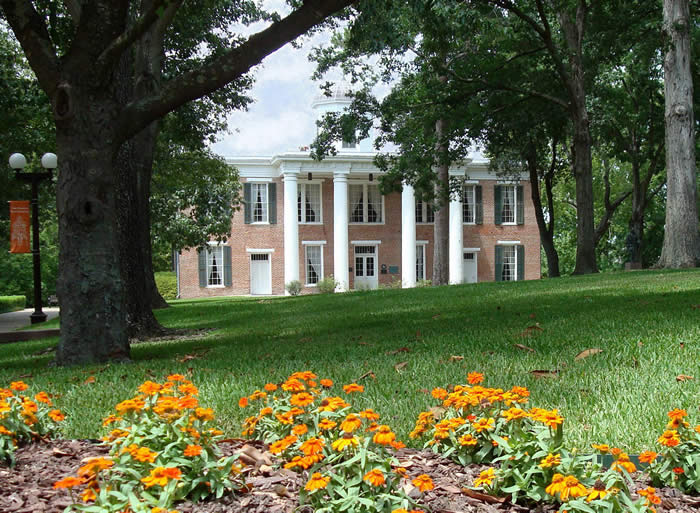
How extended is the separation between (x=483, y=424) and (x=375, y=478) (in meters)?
0.76

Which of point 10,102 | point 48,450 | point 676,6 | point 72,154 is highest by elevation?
point 676,6

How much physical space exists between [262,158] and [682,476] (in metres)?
33.3

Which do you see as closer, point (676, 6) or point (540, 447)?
point (540, 447)

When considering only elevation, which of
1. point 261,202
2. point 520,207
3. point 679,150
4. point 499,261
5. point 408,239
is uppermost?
point 261,202

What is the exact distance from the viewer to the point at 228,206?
26.7 m

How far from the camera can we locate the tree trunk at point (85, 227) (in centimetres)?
623

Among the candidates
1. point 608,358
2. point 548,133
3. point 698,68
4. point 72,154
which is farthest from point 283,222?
point 608,358

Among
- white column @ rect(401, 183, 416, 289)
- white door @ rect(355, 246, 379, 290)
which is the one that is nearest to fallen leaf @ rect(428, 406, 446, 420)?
white column @ rect(401, 183, 416, 289)

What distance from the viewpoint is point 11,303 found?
28.5m

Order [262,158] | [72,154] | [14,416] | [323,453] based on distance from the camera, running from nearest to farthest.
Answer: [323,453]
[14,416]
[72,154]
[262,158]

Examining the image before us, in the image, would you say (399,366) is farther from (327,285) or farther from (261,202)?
(261,202)

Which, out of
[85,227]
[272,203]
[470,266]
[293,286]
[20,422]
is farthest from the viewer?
[470,266]

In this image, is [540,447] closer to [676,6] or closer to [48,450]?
[48,450]

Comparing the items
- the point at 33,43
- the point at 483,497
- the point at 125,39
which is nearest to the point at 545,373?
the point at 483,497
